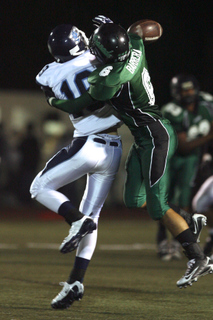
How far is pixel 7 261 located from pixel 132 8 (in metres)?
13.3

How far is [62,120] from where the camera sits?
1517 cm

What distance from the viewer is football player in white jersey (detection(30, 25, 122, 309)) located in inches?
184

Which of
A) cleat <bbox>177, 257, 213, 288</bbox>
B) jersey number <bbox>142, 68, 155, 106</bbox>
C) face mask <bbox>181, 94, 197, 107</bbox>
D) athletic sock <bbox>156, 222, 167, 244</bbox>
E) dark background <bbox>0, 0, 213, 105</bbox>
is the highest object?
jersey number <bbox>142, 68, 155, 106</bbox>

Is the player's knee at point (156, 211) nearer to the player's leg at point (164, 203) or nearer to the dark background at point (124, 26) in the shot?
the player's leg at point (164, 203)

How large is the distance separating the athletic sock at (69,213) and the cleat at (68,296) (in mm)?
531

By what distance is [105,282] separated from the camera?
5.96m

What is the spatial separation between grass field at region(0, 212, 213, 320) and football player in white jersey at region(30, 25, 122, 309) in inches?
12.6

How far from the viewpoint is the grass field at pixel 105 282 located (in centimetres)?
451

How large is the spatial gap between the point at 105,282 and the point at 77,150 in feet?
5.79

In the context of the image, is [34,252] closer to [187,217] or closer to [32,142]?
[187,217]

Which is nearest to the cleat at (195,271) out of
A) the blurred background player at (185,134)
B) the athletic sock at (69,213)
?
the athletic sock at (69,213)

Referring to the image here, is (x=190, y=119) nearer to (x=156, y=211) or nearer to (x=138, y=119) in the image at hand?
(x=138, y=119)

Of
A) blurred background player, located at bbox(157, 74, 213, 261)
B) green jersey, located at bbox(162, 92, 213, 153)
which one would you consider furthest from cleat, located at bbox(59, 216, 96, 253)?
green jersey, located at bbox(162, 92, 213, 153)

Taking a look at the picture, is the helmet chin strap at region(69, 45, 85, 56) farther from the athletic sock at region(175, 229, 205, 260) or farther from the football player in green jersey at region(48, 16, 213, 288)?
the athletic sock at region(175, 229, 205, 260)
